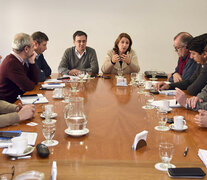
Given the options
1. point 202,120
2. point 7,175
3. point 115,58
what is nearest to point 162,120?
point 202,120

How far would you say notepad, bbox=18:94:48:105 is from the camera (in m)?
2.62

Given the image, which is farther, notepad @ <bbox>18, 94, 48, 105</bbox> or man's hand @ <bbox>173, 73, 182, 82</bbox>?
man's hand @ <bbox>173, 73, 182, 82</bbox>

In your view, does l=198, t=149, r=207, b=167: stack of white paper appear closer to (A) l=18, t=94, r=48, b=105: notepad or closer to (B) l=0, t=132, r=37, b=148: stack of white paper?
(B) l=0, t=132, r=37, b=148: stack of white paper

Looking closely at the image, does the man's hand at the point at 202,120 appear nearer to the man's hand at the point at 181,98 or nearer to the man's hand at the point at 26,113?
the man's hand at the point at 181,98

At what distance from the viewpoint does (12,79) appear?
10.2 ft

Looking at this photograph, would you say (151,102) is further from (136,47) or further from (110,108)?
(136,47)

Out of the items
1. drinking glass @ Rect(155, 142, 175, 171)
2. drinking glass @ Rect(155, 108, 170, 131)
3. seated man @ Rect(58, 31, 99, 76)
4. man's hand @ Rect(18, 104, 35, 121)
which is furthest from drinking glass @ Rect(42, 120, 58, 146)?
seated man @ Rect(58, 31, 99, 76)

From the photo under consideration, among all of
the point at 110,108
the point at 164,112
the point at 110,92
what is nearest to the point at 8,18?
the point at 110,92

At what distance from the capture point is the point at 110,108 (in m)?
2.47

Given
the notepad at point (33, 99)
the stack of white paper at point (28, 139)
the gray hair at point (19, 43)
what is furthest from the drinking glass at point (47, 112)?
the gray hair at point (19, 43)

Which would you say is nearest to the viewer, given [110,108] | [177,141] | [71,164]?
[71,164]

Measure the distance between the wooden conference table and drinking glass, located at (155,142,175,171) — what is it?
4cm

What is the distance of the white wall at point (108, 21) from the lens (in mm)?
5957

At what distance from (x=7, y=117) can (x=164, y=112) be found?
102cm
